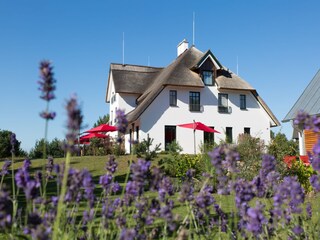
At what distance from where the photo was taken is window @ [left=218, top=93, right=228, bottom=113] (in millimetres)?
27312

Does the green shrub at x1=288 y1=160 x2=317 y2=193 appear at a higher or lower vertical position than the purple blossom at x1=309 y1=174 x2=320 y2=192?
lower

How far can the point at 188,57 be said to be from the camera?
28.5 metres

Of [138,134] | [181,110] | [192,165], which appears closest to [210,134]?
[181,110]

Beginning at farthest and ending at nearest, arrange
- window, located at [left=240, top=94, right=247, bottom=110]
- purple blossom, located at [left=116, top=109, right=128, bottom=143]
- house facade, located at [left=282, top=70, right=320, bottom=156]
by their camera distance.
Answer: window, located at [left=240, top=94, right=247, bottom=110], house facade, located at [left=282, top=70, right=320, bottom=156], purple blossom, located at [left=116, top=109, right=128, bottom=143]

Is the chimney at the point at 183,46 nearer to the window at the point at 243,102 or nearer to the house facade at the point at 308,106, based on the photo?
the window at the point at 243,102

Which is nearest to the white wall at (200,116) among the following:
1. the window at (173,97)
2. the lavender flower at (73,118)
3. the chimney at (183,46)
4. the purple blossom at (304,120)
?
the window at (173,97)

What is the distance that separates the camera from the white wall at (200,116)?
2525 cm

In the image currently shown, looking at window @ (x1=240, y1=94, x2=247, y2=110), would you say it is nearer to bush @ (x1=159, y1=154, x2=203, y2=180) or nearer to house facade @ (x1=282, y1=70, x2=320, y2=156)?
house facade @ (x1=282, y1=70, x2=320, y2=156)

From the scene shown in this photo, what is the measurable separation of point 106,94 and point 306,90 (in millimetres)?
21135

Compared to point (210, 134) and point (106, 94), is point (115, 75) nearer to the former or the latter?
point (106, 94)

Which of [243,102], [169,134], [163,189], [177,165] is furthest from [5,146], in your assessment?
[163,189]

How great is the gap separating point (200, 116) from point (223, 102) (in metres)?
2.39

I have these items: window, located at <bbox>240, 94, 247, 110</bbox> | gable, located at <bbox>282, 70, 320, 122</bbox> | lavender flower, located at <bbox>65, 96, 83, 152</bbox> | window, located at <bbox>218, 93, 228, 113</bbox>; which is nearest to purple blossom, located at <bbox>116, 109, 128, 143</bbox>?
lavender flower, located at <bbox>65, 96, 83, 152</bbox>

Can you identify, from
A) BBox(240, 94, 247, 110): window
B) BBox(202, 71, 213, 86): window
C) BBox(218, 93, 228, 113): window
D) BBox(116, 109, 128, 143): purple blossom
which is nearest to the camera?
BBox(116, 109, 128, 143): purple blossom
